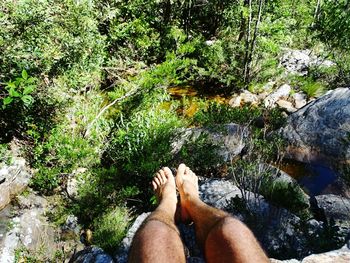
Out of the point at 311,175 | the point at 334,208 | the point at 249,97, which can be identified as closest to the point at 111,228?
the point at 334,208

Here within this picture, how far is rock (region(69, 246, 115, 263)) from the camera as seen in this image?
3331 millimetres

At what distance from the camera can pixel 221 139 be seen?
5.23m

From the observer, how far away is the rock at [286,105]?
694 centimetres

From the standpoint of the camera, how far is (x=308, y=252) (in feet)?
9.48

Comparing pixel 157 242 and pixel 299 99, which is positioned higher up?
pixel 157 242

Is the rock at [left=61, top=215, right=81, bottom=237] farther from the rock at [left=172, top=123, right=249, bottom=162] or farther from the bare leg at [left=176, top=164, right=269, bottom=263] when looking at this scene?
the bare leg at [left=176, top=164, right=269, bottom=263]

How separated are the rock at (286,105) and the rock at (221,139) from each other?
196 centimetres

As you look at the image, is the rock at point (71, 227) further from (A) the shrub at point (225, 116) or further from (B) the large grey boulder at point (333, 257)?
(B) the large grey boulder at point (333, 257)

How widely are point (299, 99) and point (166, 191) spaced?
196 inches

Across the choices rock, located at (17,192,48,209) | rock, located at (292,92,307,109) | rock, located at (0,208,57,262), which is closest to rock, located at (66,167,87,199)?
rock, located at (17,192,48,209)

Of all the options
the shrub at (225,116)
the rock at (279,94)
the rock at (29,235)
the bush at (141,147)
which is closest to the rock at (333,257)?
the bush at (141,147)

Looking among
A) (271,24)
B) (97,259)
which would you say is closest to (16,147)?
(97,259)

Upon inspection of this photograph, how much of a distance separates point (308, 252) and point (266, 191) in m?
0.99

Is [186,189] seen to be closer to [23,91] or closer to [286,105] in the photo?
[23,91]
